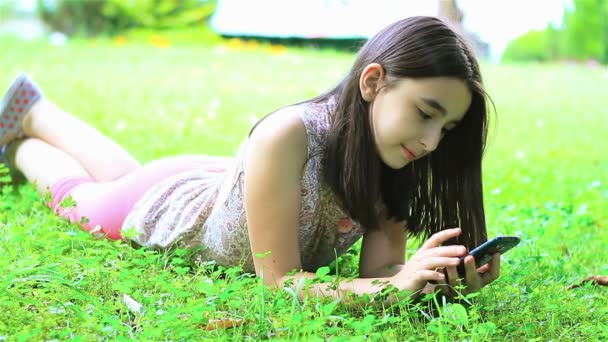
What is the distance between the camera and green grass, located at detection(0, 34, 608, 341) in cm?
230

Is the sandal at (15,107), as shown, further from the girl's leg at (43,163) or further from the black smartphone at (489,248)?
the black smartphone at (489,248)

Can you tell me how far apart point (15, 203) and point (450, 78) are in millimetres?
2114

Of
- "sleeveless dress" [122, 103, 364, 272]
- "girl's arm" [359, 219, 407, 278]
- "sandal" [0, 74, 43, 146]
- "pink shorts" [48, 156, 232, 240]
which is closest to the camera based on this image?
"sleeveless dress" [122, 103, 364, 272]

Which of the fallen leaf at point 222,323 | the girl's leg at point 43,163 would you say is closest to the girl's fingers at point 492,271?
the fallen leaf at point 222,323

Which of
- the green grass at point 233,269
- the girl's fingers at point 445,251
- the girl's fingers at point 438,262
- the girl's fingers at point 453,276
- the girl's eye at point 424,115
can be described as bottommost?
the green grass at point 233,269

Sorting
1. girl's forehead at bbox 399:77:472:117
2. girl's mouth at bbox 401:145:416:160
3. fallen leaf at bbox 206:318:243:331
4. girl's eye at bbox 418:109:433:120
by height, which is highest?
girl's forehead at bbox 399:77:472:117

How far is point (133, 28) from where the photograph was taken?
12711 millimetres

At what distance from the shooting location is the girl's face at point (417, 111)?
2.54m

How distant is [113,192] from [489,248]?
68.5 inches

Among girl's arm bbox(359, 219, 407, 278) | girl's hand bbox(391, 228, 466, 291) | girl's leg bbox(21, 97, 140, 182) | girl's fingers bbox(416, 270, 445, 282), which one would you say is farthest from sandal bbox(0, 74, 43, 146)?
girl's fingers bbox(416, 270, 445, 282)

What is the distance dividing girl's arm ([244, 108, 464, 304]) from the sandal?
1.75 meters

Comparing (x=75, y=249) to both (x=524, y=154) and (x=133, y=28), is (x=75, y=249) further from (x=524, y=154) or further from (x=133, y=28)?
(x=133, y=28)

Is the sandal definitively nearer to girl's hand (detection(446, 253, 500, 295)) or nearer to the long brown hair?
the long brown hair

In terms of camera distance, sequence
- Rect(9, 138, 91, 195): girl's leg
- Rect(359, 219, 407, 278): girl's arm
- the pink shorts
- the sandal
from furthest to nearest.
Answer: the sandal → Rect(9, 138, 91, 195): girl's leg → the pink shorts → Rect(359, 219, 407, 278): girl's arm
